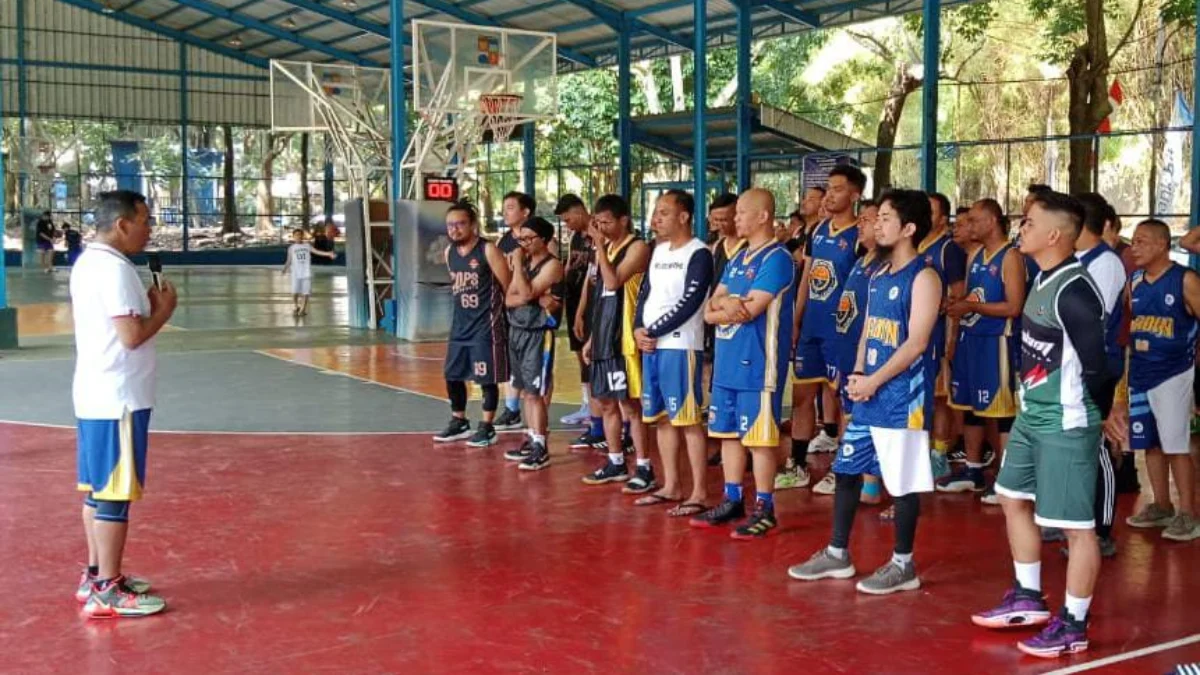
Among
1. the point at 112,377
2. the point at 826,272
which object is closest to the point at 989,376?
the point at 826,272

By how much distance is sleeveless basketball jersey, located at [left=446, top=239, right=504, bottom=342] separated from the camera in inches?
347

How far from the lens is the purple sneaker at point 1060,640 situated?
473 cm

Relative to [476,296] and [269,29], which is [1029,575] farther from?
[269,29]

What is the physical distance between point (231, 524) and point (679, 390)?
102 inches

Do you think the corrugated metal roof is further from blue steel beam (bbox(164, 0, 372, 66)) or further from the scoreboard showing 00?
the scoreboard showing 00

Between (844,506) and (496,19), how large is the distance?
21.9m

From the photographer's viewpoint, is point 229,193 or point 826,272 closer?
point 826,272

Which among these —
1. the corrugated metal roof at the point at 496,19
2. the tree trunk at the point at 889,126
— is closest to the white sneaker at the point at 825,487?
the corrugated metal roof at the point at 496,19

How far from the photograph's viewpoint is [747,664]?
4.62 meters

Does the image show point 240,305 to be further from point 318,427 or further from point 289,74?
point 318,427

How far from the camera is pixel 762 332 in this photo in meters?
6.35

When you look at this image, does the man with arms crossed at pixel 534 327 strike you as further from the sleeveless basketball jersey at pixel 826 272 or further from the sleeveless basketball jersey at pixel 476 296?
the sleeveless basketball jersey at pixel 826 272

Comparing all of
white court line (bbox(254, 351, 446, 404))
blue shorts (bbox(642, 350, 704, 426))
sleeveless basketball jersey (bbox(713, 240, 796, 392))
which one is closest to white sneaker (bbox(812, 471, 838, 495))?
blue shorts (bbox(642, 350, 704, 426))

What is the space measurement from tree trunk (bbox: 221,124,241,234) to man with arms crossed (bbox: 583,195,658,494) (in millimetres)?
35480
